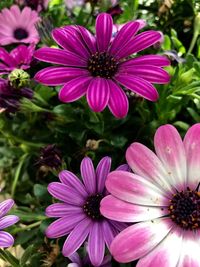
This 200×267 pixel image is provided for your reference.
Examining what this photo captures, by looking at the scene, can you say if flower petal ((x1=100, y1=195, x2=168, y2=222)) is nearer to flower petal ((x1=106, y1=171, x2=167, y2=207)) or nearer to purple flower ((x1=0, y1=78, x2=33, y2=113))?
flower petal ((x1=106, y1=171, x2=167, y2=207))

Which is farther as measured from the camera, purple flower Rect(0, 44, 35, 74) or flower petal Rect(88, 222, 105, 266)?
purple flower Rect(0, 44, 35, 74)

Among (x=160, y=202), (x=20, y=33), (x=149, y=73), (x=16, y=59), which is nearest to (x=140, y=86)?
(x=149, y=73)

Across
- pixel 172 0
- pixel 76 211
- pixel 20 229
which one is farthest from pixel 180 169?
pixel 172 0

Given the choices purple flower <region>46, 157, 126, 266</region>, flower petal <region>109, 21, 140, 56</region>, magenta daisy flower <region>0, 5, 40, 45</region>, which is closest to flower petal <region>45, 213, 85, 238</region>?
purple flower <region>46, 157, 126, 266</region>

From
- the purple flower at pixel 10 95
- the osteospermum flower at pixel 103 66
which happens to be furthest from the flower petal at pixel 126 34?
the purple flower at pixel 10 95

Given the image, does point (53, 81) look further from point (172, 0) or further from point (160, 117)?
point (172, 0)

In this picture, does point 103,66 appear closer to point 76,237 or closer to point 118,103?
point 118,103
